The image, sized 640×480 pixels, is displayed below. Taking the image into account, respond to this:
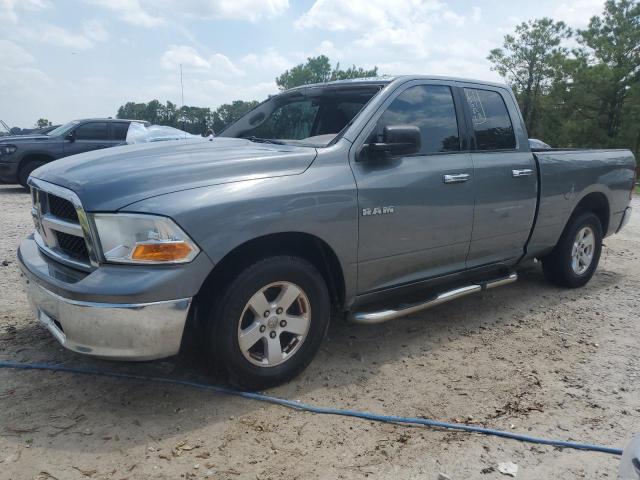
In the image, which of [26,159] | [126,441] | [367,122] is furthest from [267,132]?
[26,159]

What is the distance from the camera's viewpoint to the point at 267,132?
3.98m

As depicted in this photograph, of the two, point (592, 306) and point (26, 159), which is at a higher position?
point (26, 159)

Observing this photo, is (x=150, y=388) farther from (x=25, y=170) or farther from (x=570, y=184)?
(x=25, y=170)

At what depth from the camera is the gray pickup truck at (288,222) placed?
2512 millimetres

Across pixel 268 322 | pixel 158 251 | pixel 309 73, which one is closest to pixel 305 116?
pixel 268 322

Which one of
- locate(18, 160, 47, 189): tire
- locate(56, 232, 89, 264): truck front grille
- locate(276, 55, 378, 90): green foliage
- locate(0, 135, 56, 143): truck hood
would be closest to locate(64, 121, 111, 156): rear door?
locate(0, 135, 56, 143): truck hood

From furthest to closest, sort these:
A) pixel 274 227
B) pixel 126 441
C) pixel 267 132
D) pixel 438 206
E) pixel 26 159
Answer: pixel 26 159 < pixel 267 132 < pixel 438 206 < pixel 274 227 < pixel 126 441

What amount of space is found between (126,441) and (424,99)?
2.93 meters

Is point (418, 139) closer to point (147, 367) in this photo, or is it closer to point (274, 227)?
point (274, 227)

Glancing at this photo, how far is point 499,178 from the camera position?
A: 13.3 feet

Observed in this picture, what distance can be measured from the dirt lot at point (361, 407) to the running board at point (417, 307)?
358 mm

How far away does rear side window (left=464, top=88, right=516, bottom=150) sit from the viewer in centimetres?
409

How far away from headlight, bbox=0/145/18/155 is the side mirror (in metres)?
10.2

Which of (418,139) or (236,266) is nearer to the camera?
(236,266)
